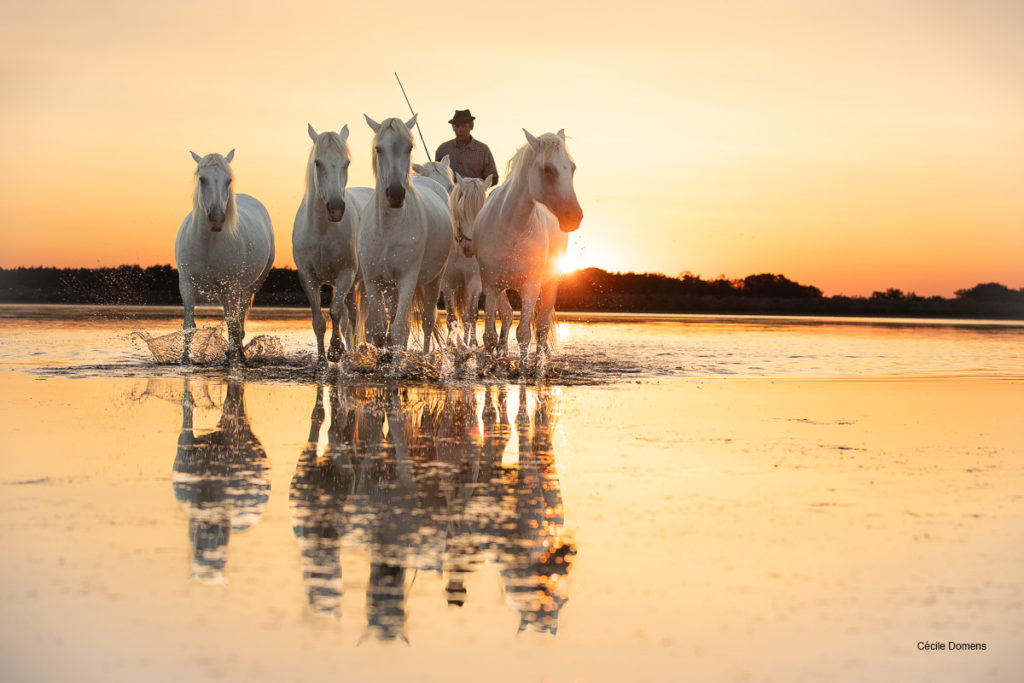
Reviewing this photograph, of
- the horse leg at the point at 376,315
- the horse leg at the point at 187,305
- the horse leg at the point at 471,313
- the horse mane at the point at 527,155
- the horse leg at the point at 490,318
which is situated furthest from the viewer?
the horse leg at the point at 471,313

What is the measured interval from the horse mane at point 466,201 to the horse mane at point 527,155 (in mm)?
946

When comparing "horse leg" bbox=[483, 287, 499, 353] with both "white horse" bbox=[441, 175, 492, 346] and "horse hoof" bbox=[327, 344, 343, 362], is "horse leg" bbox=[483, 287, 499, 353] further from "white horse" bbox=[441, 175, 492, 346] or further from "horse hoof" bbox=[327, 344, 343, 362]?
"horse hoof" bbox=[327, 344, 343, 362]

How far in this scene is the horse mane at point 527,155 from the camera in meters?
8.52

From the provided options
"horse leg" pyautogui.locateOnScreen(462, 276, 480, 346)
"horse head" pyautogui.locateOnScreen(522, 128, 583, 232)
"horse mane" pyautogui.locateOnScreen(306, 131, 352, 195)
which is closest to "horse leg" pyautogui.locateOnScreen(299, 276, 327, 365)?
"horse mane" pyautogui.locateOnScreen(306, 131, 352, 195)

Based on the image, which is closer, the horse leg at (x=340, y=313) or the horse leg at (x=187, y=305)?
the horse leg at (x=340, y=313)

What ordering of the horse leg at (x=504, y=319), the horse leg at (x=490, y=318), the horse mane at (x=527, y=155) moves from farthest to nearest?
the horse leg at (x=504, y=319)
the horse leg at (x=490, y=318)
the horse mane at (x=527, y=155)

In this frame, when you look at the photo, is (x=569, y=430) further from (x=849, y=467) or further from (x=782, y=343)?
(x=782, y=343)

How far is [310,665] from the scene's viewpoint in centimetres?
216

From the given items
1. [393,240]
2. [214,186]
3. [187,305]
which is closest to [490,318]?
[393,240]

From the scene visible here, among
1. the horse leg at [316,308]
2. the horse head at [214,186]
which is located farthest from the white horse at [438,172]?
the horse head at [214,186]

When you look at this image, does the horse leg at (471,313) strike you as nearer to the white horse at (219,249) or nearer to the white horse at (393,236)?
the white horse at (393,236)

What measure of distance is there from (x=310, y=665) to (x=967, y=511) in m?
2.80

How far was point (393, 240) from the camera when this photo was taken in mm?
8578

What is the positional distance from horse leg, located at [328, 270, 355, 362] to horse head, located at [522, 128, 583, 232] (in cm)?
215
